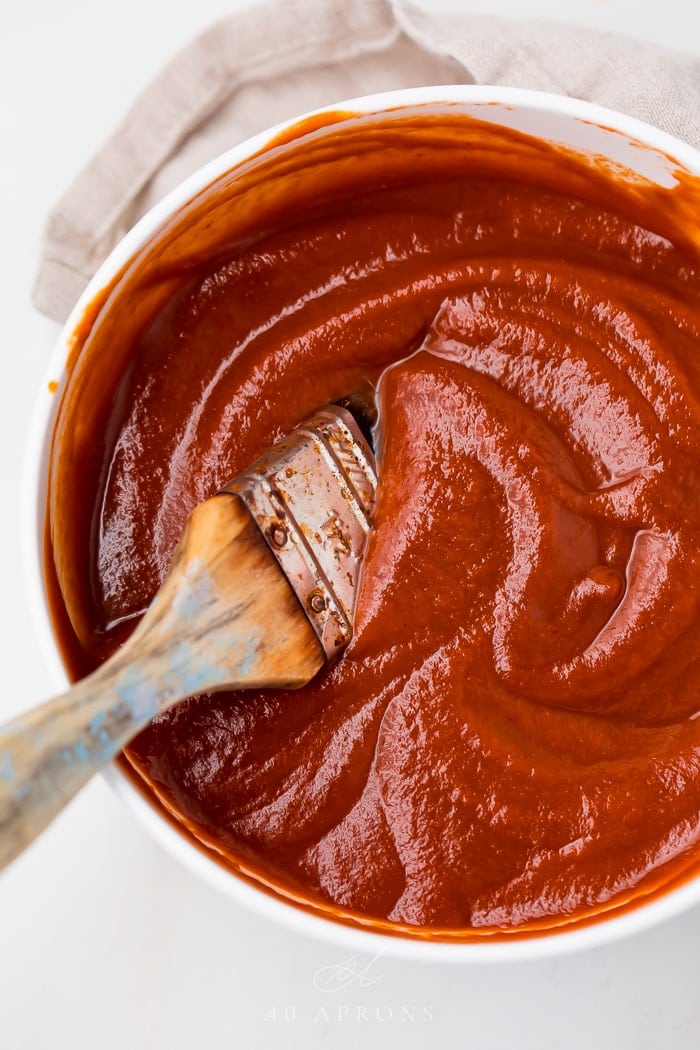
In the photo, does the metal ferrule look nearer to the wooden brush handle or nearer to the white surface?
the wooden brush handle

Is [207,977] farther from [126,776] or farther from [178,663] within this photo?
[178,663]

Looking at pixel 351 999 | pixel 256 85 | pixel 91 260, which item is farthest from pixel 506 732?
pixel 256 85

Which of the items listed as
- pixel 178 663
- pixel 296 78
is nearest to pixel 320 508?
pixel 178 663

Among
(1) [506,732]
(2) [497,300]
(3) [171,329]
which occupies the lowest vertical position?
(1) [506,732]

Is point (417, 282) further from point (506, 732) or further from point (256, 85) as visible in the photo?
point (506, 732)

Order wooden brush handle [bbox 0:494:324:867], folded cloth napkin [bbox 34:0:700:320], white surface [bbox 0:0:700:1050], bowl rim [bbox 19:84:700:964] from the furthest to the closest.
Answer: white surface [bbox 0:0:700:1050] < folded cloth napkin [bbox 34:0:700:320] < bowl rim [bbox 19:84:700:964] < wooden brush handle [bbox 0:494:324:867]

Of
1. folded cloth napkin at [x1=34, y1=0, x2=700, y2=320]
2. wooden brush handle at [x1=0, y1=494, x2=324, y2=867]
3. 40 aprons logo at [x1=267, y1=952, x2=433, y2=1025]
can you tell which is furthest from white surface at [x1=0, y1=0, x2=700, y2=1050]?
wooden brush handle at [x1=0, y1=494, x2=324, y2=867]
